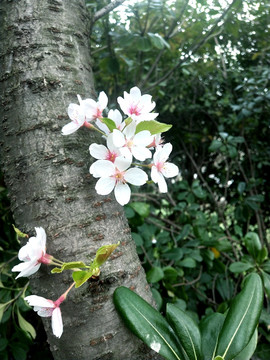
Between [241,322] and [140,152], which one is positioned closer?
[140,152]

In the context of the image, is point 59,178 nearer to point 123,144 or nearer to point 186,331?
point 123,144

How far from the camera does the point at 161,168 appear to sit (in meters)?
0.77

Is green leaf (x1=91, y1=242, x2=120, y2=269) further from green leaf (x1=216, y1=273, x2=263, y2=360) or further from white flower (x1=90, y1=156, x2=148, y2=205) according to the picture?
green leaf (x1=216, y1=273, x2=263, y2=360)

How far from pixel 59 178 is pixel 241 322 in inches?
22.8

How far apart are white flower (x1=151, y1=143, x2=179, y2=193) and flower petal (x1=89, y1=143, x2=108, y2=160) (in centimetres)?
12

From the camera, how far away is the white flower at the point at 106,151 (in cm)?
69

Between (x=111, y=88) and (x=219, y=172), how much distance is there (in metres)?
1.20

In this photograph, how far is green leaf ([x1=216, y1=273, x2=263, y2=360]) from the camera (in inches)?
29.5

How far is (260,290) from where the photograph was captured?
83 centimetres

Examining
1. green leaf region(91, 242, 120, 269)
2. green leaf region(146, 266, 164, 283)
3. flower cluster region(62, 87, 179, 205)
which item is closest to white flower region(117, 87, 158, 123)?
flower cluster region(62, 87, 179, 205)

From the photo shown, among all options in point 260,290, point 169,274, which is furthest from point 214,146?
point 260,290

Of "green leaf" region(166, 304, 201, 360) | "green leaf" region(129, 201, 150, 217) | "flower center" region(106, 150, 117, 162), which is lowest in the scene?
"green leaf" region(129, 201, 150, 217)

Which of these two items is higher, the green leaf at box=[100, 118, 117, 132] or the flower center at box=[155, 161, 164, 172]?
the green leaf at box=[100, 118, 117, 132]

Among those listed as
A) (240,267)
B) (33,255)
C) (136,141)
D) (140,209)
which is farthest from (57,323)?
(240,267)
